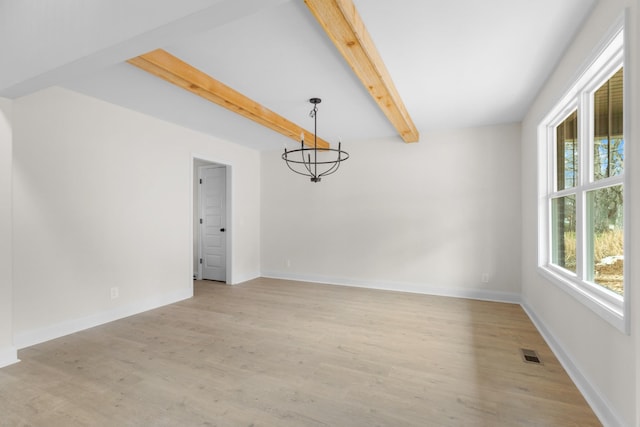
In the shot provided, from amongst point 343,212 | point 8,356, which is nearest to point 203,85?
point 8,356

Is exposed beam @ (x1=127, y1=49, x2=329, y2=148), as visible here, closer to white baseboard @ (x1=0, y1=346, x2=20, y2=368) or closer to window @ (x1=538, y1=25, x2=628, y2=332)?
white baseboard @ (x1=0, y1=346, x2=20, y2=368)

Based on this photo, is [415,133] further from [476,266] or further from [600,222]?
[600,222]

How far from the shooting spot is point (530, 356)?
104 inches

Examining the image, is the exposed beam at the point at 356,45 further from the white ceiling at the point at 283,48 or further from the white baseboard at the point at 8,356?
the white baseboard at the point at 8,356

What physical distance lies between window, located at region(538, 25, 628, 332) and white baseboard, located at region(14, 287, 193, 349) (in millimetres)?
4454

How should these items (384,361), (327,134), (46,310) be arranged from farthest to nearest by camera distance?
(327,134) < (46,310) < (384,361)

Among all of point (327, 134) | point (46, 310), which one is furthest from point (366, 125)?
point (46, 310)

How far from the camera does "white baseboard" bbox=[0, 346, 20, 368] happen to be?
247cm

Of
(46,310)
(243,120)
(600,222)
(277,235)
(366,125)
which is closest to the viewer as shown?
(600,222)

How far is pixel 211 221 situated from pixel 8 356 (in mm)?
3588

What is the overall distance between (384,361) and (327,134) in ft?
11.4

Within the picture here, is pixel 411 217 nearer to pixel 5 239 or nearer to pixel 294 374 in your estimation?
pixel 294 374

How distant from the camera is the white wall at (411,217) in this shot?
14.5 feet

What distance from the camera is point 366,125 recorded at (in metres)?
4.46
